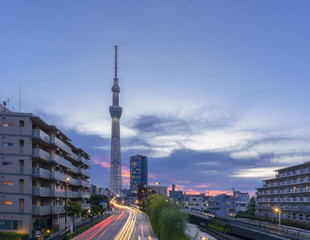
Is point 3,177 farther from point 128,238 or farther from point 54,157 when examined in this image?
point 128,238

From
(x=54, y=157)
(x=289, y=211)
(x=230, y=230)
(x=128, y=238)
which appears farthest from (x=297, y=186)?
(x=54, y=157)

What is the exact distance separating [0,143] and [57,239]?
16.0 metres

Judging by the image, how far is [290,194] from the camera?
81.2m

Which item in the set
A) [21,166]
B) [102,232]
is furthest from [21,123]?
[102,232]

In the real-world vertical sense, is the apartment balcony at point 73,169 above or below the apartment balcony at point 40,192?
above

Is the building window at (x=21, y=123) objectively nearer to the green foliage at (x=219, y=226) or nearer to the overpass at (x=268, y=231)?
the overpass at (x=268, y=231)

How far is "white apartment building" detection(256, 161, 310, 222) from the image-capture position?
72.8m

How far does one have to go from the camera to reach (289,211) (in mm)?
77188

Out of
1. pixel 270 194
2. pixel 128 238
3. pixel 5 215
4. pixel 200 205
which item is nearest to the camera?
pixel 5 215

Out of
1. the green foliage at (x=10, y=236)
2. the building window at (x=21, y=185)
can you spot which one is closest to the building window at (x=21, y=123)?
the building window at (x=21, y=185)

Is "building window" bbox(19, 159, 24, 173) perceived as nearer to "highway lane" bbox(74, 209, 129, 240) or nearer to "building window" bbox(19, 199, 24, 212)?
"building window" bbox(19, 199, 24, 212)

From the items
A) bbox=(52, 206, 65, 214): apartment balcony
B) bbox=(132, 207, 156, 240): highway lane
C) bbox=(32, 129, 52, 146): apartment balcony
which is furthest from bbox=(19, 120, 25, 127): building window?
bbox=(132, 207, 156, 240): highway lane

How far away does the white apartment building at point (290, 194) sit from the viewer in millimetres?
72838

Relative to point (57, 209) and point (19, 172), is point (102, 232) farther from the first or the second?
point (19, 172)
